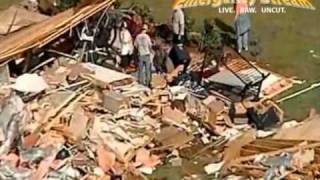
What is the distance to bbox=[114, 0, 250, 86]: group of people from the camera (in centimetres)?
537

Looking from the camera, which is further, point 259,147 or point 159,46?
point 159,46

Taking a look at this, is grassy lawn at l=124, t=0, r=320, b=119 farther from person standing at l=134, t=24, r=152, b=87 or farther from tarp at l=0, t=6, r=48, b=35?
tarp at l=0, t=6, r=48, b=35

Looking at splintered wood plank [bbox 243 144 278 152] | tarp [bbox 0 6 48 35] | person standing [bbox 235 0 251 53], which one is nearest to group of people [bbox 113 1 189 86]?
person standing [bbox 235 0 251 53]

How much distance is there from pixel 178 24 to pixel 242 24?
0.30 metres

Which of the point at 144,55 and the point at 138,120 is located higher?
the point at 144,55

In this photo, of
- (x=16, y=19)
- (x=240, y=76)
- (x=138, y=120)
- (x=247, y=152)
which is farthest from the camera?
(x=16, y=19)

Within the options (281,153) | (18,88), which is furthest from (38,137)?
(281,153)

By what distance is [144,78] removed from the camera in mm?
Result: 5371

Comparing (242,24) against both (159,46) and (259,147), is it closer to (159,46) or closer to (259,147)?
(159,46)

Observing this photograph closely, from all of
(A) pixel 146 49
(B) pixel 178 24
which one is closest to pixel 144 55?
(A) pixel 146 49

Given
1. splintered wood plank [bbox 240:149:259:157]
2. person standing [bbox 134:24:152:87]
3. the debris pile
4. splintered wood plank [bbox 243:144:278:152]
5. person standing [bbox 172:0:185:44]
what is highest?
person standing [bbox 172:0:185:44]

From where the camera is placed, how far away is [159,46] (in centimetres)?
541

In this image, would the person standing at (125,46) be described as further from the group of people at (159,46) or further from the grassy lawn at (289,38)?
the grassy lawn at (289,38)

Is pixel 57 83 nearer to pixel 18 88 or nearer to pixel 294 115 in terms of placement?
pixel 18 88
